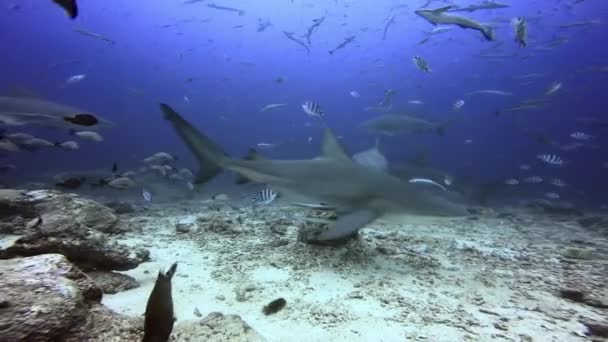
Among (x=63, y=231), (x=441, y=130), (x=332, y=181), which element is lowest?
(x=63, y=231)

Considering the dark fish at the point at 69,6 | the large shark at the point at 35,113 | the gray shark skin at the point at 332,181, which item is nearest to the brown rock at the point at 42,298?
the dark fish at the point at 69,6

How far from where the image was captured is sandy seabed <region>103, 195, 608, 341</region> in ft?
9.86

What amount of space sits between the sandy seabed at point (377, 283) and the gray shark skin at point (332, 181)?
31cm

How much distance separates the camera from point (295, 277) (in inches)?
162

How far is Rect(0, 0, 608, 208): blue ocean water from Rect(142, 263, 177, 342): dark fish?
21.3 metres

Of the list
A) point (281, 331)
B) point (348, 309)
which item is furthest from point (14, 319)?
point (348, 309)

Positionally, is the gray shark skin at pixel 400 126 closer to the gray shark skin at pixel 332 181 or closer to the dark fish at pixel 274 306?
the gray shark skin at pixel 332 181

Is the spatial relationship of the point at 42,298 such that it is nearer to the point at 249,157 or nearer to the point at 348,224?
the point at 348,224

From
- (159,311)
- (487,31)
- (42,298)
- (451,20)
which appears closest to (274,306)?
(159,311)

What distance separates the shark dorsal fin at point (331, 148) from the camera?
5773 millimetres

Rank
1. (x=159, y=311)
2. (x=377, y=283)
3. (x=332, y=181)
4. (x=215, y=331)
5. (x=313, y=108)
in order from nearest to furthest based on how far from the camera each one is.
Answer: (x=159, y=311)
(x=215, y=331)
(x=377, y=283)
(x=332, y=181)
(x=313, y=108)

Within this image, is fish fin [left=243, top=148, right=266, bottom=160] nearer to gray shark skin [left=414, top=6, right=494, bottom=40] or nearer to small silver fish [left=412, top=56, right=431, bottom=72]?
gray shark skin [left=414, top=6, right=494, bottom=40]

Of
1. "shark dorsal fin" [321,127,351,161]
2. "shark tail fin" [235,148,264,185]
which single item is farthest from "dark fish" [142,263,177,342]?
"shark dorsal fin" [321,127,351,161]

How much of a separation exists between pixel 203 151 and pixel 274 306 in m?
3.05
